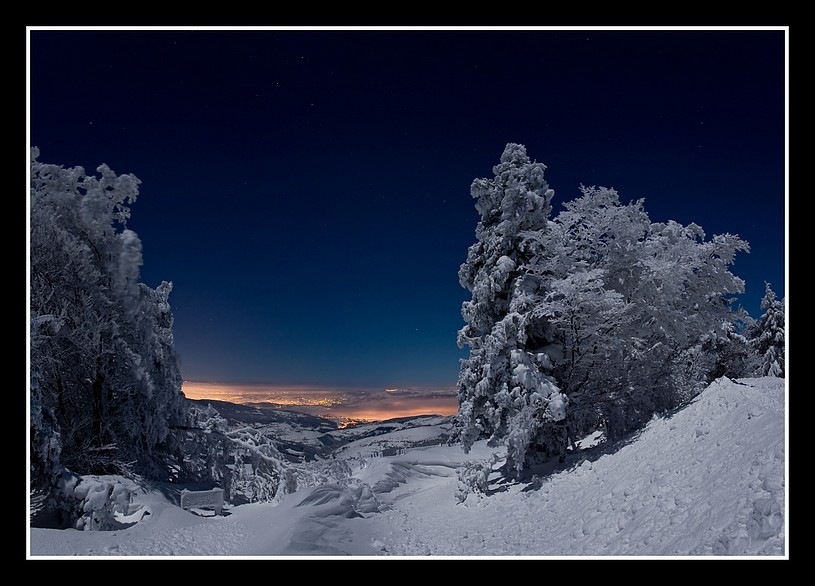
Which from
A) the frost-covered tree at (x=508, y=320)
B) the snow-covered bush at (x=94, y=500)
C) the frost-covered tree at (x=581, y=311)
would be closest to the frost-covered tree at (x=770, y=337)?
the frost-covered tree at (x=581, y=311)

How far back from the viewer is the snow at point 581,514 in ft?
23.0

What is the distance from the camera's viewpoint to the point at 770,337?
2872 cm

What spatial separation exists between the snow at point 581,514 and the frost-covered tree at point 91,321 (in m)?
2.80

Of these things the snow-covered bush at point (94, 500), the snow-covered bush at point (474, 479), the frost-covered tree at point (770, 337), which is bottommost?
the snow-covered bush at point (474, 479)

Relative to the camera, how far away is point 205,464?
52.5ft

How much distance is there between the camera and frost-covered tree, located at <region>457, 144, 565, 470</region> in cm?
1361

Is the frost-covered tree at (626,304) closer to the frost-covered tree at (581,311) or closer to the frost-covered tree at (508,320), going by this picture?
the frost-covered tree at (581,311)

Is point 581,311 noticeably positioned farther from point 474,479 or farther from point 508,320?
point 474,479

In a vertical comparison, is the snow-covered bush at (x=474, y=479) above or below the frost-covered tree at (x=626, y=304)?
below

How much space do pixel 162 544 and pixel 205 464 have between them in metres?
7.37

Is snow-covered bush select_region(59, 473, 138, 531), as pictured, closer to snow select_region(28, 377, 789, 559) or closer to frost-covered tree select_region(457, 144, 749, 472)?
snow select_region(28, 377, 789, 559)

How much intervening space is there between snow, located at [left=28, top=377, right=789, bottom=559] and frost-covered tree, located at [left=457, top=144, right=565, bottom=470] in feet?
5.84

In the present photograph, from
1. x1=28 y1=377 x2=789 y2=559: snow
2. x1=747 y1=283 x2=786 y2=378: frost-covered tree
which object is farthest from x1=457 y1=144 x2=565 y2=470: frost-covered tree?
x1=747 y1=283 x2=786 y2=378: frost-covered tree

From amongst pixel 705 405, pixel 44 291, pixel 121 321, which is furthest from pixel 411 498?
pixel 44 291
